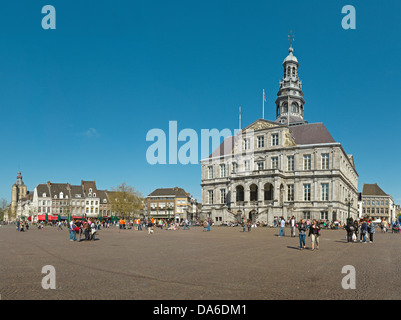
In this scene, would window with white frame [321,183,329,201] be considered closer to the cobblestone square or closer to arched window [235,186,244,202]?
arched window [235,186,244,202]

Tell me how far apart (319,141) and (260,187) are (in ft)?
46.2

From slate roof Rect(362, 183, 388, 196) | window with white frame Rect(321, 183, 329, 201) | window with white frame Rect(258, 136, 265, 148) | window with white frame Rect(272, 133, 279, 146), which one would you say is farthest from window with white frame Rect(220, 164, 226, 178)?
slate roof Rect(362, 183, 388, 196)

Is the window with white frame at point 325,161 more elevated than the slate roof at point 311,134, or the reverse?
the slate roof at point 311,134

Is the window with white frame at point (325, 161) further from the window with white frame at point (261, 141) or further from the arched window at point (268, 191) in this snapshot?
the window with white frame at point (261, 141)

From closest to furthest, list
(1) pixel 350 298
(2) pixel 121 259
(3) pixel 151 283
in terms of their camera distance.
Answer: (1) pixel 350 298 < (3) pixel 151 283 < (2) pixel 121 259

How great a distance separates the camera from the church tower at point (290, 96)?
79.6 meters

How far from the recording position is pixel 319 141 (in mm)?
64562

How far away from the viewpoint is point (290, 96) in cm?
7944

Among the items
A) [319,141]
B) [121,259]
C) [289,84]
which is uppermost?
[289,84]

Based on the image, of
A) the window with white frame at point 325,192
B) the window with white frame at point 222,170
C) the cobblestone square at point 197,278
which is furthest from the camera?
the window with white frame at point 222,170

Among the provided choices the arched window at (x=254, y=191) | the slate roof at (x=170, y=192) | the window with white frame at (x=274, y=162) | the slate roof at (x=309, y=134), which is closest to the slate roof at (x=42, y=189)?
the slate roof at (x=170, y=192)
